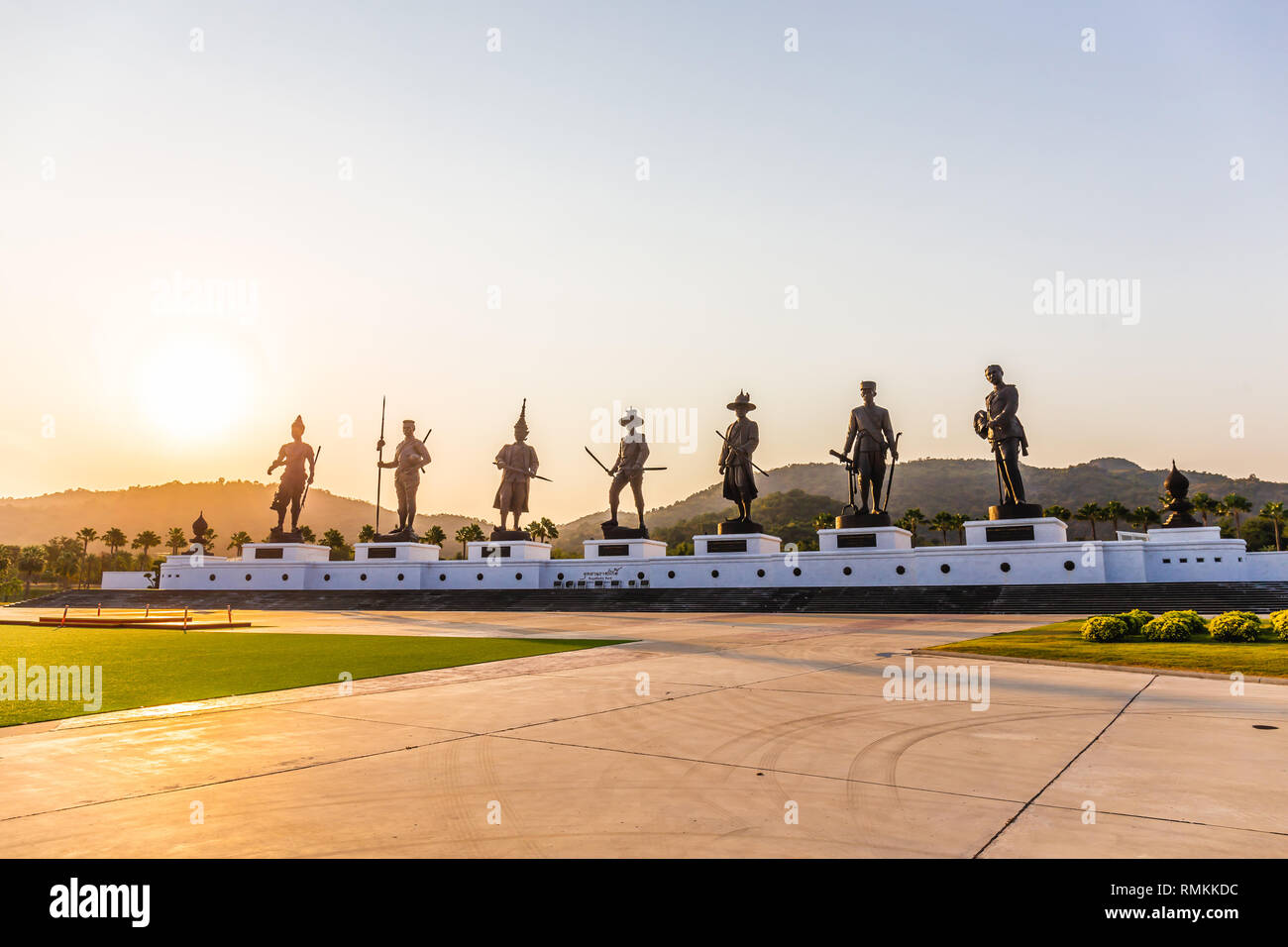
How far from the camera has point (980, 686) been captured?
9523 millimetres

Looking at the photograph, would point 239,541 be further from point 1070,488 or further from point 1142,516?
point 1070,488

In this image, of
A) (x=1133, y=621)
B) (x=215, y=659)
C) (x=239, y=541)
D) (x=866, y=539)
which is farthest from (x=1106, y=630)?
(x=239, y=541)

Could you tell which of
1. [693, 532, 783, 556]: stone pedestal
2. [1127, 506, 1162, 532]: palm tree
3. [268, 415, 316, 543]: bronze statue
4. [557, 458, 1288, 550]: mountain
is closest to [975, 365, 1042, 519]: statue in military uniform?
[693, 532, 783, 556]: stone pedestal

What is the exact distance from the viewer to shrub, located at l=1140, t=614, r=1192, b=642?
14.6 meters

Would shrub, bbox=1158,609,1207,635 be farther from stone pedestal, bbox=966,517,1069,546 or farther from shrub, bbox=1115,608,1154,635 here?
stone pedestal, bbox=966,517,1069,546

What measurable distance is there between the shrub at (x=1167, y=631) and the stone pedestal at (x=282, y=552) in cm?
4409

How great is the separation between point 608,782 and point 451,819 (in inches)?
45.6

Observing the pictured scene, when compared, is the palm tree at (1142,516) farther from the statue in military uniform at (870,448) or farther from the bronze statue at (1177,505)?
the statue in military uniform at (870,448)

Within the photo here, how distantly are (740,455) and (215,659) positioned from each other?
28.7m

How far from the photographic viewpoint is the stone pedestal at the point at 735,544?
37.9 meters

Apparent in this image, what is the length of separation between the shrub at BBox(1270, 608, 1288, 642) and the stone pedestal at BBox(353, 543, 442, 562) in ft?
130

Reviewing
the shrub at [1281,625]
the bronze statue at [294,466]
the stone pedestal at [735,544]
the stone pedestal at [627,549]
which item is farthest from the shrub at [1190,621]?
the bronze statue at [294,466]
